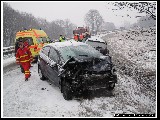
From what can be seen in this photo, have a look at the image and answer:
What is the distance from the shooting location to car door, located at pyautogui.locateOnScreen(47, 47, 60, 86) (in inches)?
323

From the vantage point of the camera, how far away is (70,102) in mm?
7375

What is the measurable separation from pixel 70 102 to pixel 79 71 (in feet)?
3.16

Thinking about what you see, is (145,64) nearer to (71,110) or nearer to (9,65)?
(9,65)

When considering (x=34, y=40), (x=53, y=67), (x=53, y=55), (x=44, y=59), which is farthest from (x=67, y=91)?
(x=34, y=40)

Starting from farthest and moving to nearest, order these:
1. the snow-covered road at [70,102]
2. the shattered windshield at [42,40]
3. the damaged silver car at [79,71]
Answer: the shattered windshield at [42,40] → the damaged silver car at [79,71] → the snow-covered road at [70,102]

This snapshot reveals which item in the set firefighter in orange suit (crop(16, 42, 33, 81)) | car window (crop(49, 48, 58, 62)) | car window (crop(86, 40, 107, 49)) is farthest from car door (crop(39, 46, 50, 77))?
car window (crop(86, 40, 107, 49))

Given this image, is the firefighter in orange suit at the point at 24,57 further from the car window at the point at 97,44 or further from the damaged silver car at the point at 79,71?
the car window at the point at 97,44

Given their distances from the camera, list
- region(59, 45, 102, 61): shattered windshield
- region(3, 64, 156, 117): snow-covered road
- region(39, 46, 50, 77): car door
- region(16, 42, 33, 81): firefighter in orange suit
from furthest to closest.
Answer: region(16, 42, 33, 81): firefighter in orange suit, region(39, 46, 50, 77): car door, region(59, 45, 102, 61): shattered windshield, region(3, 64, 156, 117): snow-covered road

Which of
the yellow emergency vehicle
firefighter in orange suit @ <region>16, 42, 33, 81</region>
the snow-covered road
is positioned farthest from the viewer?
the yellow emergency vehicle

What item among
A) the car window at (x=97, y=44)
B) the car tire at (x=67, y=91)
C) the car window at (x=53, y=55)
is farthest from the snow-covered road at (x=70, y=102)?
the car window at (x=97, y=44)

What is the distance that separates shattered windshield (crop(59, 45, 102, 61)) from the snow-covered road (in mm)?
1252

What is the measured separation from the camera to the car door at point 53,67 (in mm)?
8211

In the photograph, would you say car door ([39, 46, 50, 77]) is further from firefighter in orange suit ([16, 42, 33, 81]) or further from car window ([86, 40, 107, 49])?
car window ([86, 40, 107, 49])

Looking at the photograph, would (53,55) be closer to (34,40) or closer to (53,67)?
(53,67)
